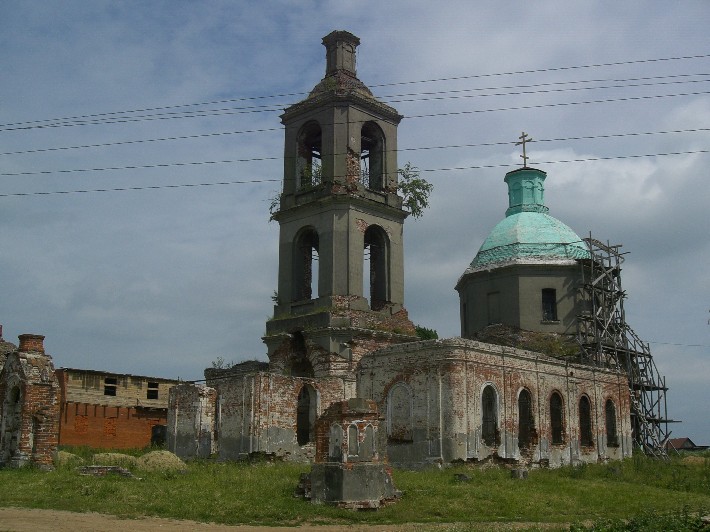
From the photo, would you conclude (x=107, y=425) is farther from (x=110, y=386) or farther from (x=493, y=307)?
(x=493, y=307)

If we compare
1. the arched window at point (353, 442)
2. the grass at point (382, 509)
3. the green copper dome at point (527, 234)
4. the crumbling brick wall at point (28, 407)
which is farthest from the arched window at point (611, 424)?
the crumbling brick wall at point (28, 407)

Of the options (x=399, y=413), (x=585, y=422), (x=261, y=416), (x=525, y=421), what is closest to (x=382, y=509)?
(x=399, y=413)

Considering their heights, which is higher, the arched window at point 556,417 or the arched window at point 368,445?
the arched window at point 556,417

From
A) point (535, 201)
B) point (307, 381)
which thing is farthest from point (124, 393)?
point (535, 201)

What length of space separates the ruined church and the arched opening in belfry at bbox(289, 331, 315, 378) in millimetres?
45

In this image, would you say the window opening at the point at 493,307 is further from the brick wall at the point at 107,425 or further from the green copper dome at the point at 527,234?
the brick wall at the point at 107,425

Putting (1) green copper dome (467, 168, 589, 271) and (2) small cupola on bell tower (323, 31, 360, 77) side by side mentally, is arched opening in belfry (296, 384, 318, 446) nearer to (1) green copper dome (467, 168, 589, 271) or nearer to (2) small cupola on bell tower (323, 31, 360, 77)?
(1) green copper dome (467, 168, 589, 271)

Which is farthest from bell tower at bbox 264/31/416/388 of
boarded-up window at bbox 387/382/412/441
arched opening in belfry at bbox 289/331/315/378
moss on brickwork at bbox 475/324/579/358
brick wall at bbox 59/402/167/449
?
brick wall at bbox 59/402/167/449

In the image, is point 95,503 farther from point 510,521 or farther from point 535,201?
point 535,201

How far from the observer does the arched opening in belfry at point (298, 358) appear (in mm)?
28447

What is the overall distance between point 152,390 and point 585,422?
20.5 m

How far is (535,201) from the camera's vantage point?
3559 cm

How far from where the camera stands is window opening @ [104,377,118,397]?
1485 inches

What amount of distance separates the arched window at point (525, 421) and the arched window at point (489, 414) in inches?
59.0
